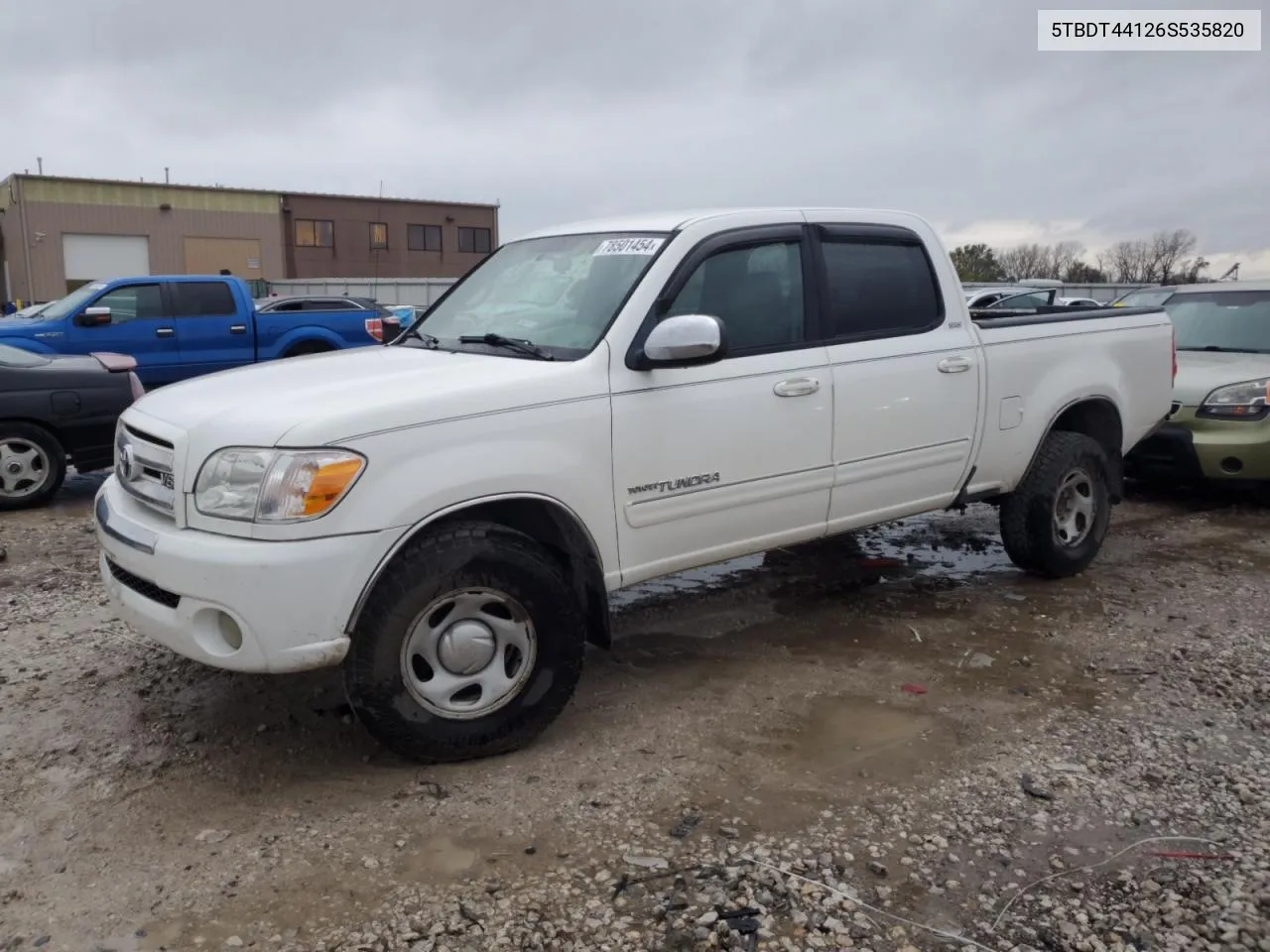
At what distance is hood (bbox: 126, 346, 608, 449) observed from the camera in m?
3.25

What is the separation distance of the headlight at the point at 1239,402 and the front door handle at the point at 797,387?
4.63 meters

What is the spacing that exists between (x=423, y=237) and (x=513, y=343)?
52486 millimetres

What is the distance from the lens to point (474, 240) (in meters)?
55.9

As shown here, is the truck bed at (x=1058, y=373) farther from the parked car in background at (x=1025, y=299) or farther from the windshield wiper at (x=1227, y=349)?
the parked car in background at (x=1025, y=299)

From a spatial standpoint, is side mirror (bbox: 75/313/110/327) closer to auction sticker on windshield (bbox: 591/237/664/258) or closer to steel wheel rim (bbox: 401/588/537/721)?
auction sticker on windshield (bbox: 591/237/664/258)

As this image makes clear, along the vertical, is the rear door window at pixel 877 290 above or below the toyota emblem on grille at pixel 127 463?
above

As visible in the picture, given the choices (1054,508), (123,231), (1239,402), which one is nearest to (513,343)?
(1054,508)

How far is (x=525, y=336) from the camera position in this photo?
4148 mm

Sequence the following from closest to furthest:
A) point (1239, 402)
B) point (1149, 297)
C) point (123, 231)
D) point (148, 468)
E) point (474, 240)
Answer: point (148, 468) < point (1239, 402) < point (1149, 297) < point (123, 231) < point (474, 240)

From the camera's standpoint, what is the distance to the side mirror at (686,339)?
3.72 m

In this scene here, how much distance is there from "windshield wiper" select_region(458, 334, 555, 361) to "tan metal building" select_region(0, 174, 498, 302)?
45.8 m

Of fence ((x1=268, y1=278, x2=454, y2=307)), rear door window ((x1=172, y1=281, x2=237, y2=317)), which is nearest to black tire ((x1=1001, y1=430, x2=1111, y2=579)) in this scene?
rear door window ((x1=172, y1=281, x2=237, y2=317))

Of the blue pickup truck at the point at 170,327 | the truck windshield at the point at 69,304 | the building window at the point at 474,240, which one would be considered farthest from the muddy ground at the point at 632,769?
the building window at the point at 474,240

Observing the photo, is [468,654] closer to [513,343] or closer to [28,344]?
[513,343]
